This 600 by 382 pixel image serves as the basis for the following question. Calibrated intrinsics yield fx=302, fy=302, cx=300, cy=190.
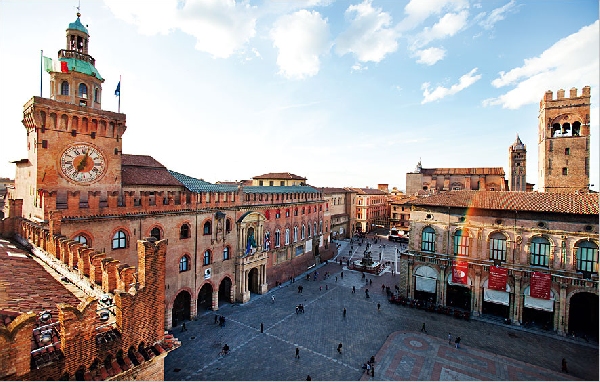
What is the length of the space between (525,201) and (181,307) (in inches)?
1386

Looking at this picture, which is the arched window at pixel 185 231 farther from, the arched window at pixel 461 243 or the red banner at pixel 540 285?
Answer: the red banner at pixel 540 285

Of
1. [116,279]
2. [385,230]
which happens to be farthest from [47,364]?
[385,230]

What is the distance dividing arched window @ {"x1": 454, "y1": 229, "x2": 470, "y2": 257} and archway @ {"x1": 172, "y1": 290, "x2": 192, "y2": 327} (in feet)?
89.8

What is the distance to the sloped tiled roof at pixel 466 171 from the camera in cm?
7639

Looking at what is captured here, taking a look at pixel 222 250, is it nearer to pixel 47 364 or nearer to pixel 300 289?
pixel 300 289

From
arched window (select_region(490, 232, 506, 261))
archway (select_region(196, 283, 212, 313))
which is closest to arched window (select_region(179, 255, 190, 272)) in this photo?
archway (select_region(196, 283, 212, 313))

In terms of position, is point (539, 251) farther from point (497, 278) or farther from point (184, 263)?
point (184, 263)

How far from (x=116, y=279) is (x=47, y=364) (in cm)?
375

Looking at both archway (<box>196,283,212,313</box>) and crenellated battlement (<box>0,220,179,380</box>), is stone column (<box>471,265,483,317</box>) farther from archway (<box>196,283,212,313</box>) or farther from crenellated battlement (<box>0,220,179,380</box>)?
crenellated battlement (<box>0,220,179,380</box>)

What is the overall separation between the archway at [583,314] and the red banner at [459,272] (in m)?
8.64

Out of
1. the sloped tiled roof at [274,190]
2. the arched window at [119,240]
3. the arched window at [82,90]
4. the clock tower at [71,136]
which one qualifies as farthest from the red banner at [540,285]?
the arched window at [82,90]

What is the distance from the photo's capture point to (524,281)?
28.6m

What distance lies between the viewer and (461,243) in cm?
3133

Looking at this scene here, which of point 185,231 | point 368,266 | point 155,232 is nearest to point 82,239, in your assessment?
point 155,232
